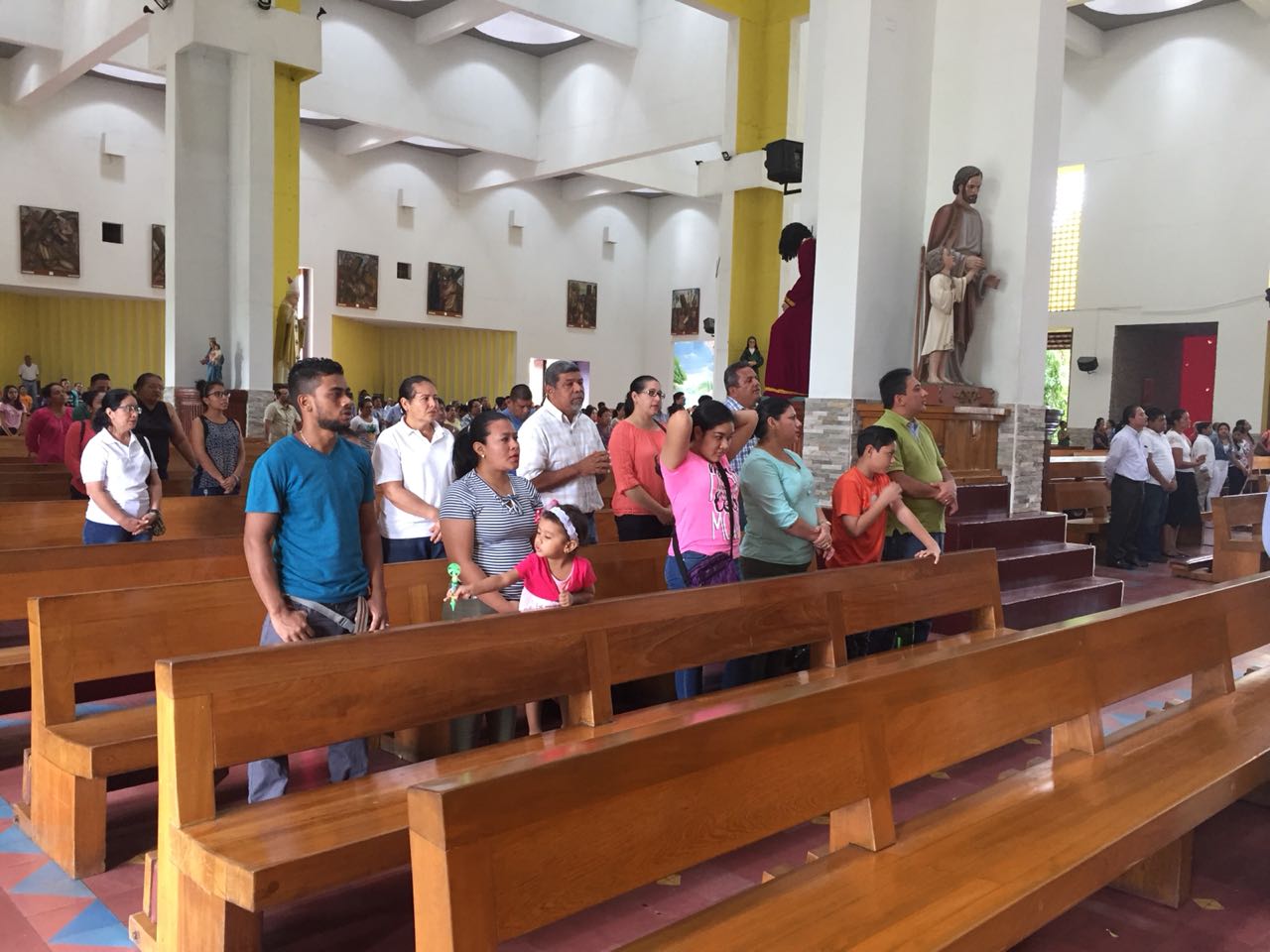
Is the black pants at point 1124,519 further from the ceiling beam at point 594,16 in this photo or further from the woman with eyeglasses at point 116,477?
the ceiling beam at point 594,16

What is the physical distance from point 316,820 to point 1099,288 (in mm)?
19311

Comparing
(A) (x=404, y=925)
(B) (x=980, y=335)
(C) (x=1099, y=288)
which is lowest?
(A) (x=404, y=925)

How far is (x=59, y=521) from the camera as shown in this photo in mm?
5391

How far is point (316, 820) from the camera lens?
7.82 ft

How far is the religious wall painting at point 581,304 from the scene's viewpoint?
85.5ft

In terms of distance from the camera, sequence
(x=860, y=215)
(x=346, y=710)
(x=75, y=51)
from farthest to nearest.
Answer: (x=75, y=51) → (x=860, y=215) → (x=346, y=710)

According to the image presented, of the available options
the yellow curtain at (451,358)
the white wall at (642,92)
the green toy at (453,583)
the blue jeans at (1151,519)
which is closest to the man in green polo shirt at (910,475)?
the green toy at (453,583)

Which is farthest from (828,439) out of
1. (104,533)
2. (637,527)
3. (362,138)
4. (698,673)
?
(362,138)

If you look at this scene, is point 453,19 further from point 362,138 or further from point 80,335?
point 80,335

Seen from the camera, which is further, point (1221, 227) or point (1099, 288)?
point (1099, 288)

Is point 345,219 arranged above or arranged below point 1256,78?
below

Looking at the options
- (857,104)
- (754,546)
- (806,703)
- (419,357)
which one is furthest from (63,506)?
(419,357)

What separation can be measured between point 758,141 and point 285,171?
6566mm

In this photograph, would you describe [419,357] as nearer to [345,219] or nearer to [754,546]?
[345,219]
